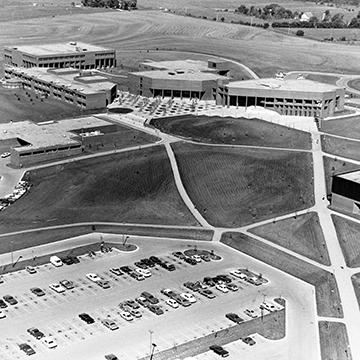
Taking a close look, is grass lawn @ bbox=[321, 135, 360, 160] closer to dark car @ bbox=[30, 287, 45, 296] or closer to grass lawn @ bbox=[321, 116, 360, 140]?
grass lawn @ bbox=[321, 116, 360, 140]

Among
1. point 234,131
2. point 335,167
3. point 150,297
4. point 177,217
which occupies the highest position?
point 234,131

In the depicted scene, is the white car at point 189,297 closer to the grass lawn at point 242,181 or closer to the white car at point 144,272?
the white car at point 144,272

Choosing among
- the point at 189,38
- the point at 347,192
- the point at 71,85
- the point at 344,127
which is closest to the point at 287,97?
the point at 344,127

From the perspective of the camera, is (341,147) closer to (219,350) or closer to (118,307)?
(118,307)

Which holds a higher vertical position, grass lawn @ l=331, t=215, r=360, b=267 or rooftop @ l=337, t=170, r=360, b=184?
rooftop @ l=337, t=170, r=360, b=184

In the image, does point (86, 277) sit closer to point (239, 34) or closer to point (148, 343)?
point (148, 343)

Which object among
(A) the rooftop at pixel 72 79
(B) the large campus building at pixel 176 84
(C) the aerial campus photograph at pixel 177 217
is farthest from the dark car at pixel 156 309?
(B) the large campus building at pixel 176 84

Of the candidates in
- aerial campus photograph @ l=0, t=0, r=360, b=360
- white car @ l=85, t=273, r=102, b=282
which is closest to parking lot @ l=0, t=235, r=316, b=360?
aerial campus photograph @ l=0, t=0, r=360, b=360
